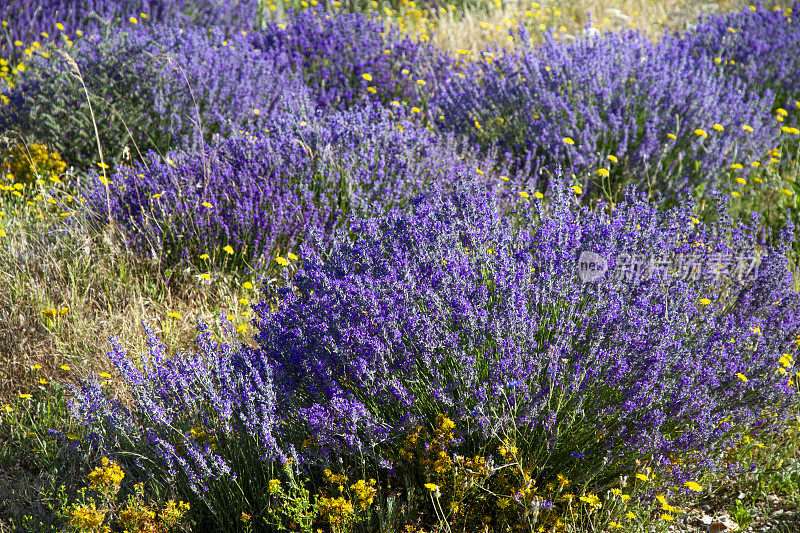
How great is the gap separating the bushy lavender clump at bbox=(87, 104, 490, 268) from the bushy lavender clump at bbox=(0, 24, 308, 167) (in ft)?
1.70

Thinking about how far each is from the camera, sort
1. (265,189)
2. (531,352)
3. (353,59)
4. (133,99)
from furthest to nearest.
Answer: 1. (353,59)
2. (133,99)
3. (265,189)
4. (531,352)

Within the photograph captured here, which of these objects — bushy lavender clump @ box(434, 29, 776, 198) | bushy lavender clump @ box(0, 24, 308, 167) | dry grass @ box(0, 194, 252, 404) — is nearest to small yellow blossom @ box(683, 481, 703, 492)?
dry grass @ box(0, 194, 252, 404)

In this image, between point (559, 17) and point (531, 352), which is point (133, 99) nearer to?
point (531, 352)

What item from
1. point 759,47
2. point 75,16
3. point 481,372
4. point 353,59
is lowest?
point 481,372

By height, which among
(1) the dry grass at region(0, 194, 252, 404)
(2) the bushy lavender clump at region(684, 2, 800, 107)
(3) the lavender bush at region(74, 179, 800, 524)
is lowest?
(1) the dry grass at region(0, 194, 252, 404)

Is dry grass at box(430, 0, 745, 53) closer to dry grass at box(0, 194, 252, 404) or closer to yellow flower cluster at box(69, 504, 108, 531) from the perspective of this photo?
dry grass at box(0, 194, 252, 404)

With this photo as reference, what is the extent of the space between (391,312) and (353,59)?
11.9 feet

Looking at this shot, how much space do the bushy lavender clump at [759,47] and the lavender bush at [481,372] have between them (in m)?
3.18

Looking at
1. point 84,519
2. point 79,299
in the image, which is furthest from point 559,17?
point 84,519

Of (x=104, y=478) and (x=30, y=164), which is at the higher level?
(x=30, y=164)

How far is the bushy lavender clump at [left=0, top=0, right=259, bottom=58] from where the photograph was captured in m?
5.80

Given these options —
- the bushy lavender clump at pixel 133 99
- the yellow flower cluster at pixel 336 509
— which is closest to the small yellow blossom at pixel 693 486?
the yellow flower cluster at pixel 336 509

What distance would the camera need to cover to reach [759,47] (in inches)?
206

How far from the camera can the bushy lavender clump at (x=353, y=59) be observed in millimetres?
5098
